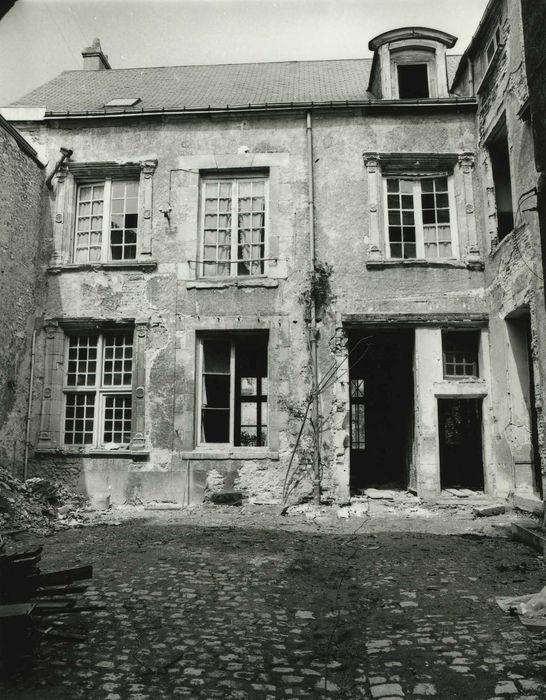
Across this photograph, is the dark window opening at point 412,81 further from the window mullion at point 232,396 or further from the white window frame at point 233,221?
the window mullion at point 232,396

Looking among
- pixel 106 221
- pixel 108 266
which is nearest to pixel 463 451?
pixel 108 266

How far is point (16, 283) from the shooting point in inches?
401

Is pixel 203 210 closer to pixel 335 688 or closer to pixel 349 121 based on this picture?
pixel 349 121

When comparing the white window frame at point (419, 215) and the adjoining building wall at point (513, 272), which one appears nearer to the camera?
the adjoining building wall at point (513, 272)

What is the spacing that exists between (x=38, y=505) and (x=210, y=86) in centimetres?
1008

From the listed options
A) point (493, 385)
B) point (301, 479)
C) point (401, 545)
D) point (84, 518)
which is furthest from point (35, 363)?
point (493, 385)

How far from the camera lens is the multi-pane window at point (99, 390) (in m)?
10.5

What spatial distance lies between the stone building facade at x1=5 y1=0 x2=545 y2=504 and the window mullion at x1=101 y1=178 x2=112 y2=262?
0.05 metres

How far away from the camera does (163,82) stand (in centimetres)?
1349

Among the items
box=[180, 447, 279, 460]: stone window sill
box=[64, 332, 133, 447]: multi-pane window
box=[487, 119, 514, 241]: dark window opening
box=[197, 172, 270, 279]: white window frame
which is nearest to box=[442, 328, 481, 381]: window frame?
box=[487, 119, 514, 241]: dark window opening

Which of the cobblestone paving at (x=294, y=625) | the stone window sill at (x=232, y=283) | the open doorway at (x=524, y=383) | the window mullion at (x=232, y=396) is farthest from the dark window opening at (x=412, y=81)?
the cobblestone paving at (x=294, y=625)

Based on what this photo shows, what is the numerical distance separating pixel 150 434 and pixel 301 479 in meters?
2.96

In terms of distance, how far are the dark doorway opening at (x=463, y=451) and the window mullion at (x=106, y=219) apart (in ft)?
27.2

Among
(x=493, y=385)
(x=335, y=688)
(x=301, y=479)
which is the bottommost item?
(x=335, y=688)
